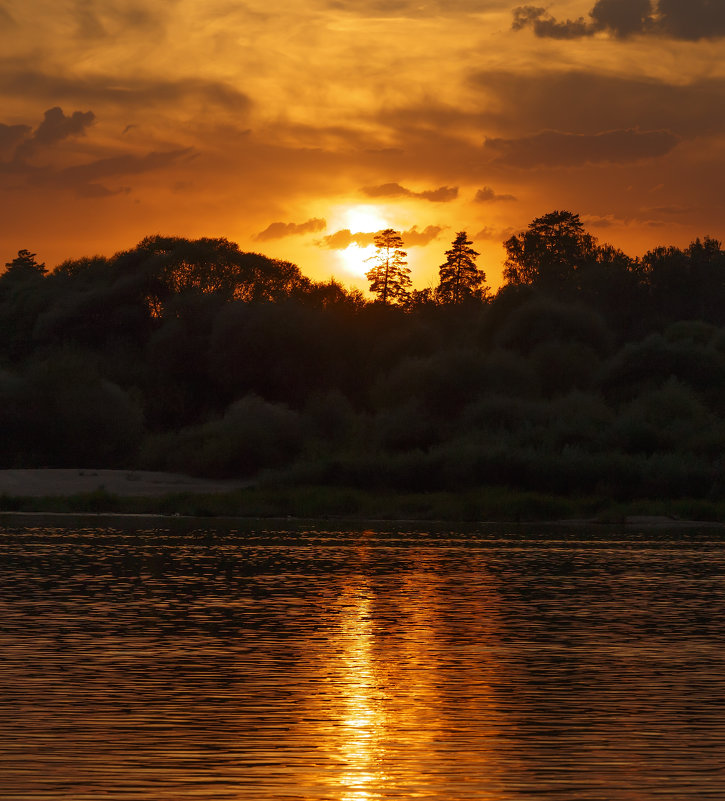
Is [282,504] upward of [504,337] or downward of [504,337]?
downward

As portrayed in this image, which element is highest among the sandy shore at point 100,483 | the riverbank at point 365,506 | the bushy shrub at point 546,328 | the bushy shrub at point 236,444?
the bushy shrub at point 546,328

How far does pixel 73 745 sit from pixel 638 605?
17.8 meters

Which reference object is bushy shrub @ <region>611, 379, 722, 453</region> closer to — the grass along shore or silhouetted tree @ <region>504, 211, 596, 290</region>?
the grass along shore

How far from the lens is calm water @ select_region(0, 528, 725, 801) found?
45.5 feet

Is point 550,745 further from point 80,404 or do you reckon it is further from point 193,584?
point 80,404

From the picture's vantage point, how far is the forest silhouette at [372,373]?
67000mm

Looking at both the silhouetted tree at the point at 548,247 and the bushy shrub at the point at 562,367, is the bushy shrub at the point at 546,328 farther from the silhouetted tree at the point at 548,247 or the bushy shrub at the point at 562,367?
the silhouetted tree at the point at 548,247

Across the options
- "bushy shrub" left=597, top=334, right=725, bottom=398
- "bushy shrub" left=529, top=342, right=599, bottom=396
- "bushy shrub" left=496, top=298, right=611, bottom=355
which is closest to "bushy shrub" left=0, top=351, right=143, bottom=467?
"bushy shrub" left=529, top=342, right=599, bottom=396

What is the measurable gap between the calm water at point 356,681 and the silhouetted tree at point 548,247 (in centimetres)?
8896

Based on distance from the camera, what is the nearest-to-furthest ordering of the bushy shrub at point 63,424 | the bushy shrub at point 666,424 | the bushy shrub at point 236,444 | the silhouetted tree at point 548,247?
the bushy shrub at point 666,424 < the bushy shrub at point 236,444 < the bushy shrub at point 63,424 < the silhouetted tree at point 548,247

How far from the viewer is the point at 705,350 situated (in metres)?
82.4

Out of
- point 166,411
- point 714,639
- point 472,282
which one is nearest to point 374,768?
point 714,639

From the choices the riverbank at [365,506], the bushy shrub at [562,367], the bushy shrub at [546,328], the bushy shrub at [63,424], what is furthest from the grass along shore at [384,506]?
the bushy shrub at [546,328]

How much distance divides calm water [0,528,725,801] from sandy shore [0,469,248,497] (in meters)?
27.8
